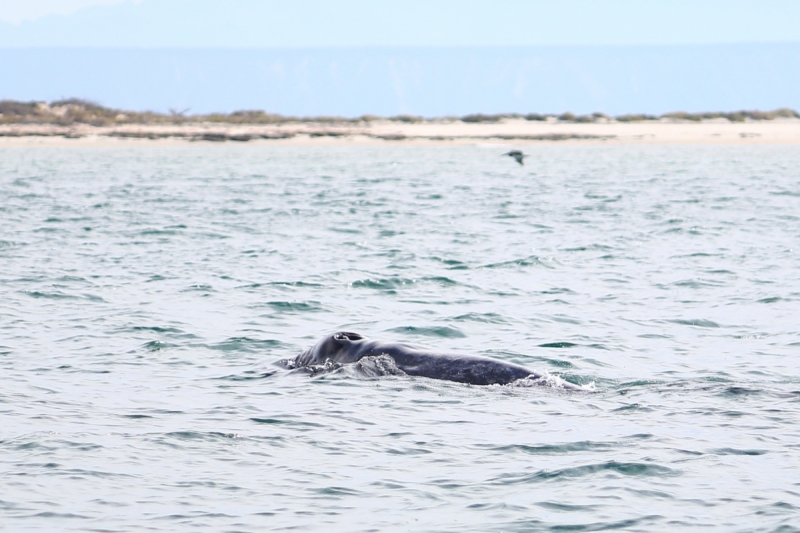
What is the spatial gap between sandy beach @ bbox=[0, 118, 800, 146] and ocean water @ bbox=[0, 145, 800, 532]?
34.4m

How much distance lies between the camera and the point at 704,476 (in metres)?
9.50

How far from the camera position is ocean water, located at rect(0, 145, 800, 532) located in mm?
9023

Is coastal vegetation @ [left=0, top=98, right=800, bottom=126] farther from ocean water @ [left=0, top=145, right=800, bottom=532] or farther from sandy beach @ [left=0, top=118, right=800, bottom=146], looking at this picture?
ocean water @ [left=0, top=145, right=800, bottom=532]

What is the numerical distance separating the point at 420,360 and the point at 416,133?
62.5m

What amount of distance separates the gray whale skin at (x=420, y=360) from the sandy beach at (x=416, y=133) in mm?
53734

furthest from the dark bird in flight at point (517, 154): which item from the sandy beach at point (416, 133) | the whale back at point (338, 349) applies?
the sandy beach at point (416, 133)

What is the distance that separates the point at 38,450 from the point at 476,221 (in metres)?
23.3

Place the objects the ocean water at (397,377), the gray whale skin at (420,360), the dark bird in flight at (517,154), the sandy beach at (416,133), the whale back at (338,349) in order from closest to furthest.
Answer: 1. the ocean water at (397,377)
2. the gray whale skin at (420,360)
3. the whale back at (338,349)
4. the dark bird in flight at (517,154)
5. the sandy beach at (416,133)

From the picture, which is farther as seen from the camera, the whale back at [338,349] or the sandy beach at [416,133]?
the sandy beach at [416,133]

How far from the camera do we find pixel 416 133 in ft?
245

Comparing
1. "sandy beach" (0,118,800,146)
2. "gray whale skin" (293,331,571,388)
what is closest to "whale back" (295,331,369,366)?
"gray whale skin" (293,331,571,388)

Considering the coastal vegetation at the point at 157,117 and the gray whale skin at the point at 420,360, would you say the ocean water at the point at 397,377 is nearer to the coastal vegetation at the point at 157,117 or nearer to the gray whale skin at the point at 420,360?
the gray whale skin at the point at 420,360

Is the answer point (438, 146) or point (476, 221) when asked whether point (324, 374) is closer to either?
point (476, 221)

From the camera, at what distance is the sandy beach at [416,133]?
67875mm
